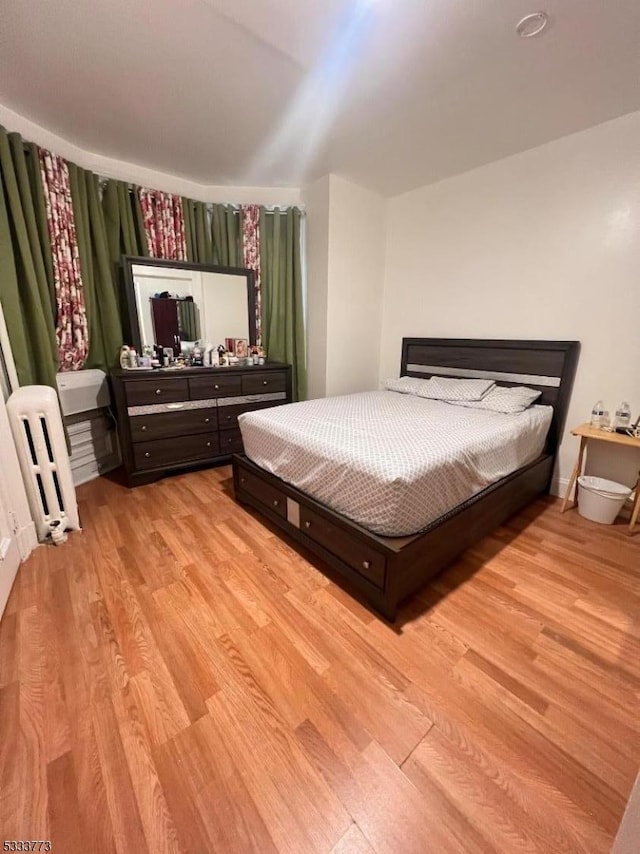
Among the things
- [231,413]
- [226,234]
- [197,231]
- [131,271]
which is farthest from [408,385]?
[131,271]

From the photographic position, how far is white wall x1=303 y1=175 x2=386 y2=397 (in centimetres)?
321

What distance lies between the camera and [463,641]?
4.70ft

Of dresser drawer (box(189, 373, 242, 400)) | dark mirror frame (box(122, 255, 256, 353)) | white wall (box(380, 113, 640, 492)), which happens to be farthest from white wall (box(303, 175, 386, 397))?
dresser drawer (box(189, 373, 242, 400))

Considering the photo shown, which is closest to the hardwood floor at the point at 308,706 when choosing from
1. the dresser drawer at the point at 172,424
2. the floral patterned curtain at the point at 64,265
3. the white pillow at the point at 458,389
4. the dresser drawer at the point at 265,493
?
the dresser drawer at the point at 265,493

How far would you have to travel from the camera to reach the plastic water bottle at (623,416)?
2281mm

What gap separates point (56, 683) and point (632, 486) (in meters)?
3.32

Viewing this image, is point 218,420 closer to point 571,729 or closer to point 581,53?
point 571,729

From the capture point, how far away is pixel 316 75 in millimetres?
A: 1837

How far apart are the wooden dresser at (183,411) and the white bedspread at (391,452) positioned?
845 mm

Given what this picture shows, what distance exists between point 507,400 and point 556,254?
1110mm

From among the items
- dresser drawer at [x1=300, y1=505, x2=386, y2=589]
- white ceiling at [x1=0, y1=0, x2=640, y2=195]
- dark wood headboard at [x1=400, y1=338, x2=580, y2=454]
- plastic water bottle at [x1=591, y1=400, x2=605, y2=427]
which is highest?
white ceiling at [x1=0, y1=0, x2=640, y2=195]

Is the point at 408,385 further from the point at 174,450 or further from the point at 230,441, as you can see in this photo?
the point at 174,450

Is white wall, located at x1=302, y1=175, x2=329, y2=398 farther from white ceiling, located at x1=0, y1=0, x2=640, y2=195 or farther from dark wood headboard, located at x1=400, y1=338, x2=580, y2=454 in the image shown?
dark wood headboard, located at x1=400, y1=338, x2=580, y2=454

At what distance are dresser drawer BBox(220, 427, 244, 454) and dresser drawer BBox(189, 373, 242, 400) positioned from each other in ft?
1.12
